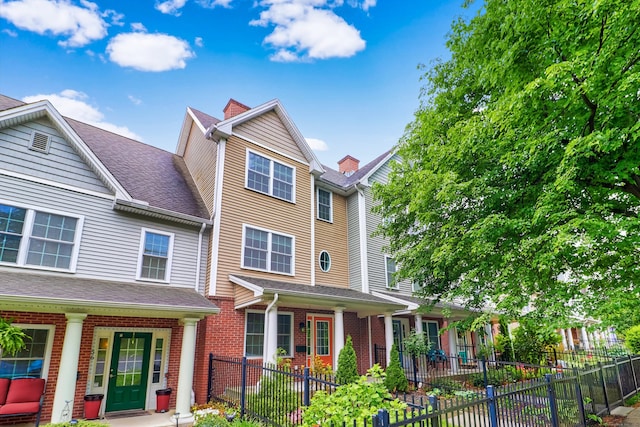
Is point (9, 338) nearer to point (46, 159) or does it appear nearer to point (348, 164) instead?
point (46, 159)

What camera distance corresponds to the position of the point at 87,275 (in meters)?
9.26

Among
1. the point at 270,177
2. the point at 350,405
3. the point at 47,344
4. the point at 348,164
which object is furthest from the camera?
the point at 348,164

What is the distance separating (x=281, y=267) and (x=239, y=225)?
2332mm

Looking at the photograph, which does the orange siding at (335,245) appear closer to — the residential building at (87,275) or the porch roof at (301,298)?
the porch roof at (301,298)

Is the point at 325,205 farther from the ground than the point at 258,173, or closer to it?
closer to it

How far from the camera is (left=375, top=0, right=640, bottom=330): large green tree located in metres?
5.69

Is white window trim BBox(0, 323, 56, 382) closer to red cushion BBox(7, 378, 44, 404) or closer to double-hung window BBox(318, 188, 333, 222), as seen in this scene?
red cushion BBox(7, 378, 44, 404)

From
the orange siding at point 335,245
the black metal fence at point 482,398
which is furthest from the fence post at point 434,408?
the orange siding at point 335,245

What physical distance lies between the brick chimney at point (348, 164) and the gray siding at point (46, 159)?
1387 cm

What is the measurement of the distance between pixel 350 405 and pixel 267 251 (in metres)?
8.87

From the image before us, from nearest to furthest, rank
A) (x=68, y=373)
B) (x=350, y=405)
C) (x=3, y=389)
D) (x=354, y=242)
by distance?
(x=350, y=405)
(x=3, y=389)
(x=68, y=373)
(x=354, y=242)

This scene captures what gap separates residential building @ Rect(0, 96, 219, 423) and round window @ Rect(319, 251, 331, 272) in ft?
18.0

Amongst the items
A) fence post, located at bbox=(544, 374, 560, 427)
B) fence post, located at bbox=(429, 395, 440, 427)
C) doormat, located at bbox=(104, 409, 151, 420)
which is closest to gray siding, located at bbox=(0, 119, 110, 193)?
doormat, located at bbox=(104, 409, 151, 420)

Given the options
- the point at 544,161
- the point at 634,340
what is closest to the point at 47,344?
the point at 544,161
